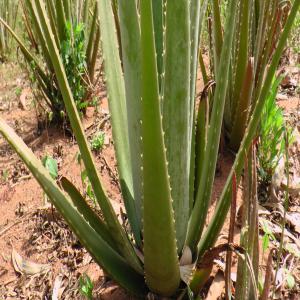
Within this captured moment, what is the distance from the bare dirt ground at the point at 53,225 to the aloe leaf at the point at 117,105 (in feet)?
1.10

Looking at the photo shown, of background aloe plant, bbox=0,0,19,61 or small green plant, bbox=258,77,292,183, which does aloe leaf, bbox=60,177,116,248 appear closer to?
small green plant, bbox=258,77,292,183

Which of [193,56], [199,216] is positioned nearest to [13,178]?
[199,216]

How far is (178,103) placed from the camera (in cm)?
100

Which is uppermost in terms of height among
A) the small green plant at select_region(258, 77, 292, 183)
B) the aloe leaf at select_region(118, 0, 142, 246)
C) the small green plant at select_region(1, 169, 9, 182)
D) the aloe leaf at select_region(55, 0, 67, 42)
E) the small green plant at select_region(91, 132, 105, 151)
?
the aloe leaf at select_region(118, 0, 142, 246)

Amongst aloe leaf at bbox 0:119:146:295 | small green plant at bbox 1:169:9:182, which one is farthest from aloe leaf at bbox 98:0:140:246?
small green plant at bbox 1:169:9:182

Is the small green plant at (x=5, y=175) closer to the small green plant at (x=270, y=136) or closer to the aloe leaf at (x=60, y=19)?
the aloe leaf at (x=60, y=19)

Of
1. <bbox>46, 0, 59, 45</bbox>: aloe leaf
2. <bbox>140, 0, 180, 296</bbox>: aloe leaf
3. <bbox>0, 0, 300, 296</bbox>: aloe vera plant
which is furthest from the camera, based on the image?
<bbox>46, 0, 59, 45</bbox>: aloe leaf

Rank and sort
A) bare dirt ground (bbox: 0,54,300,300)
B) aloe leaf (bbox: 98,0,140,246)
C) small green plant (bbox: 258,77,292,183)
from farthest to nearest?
1. small green plant (bbox: 258,77,292,183)
2. bare dirt ground (bbox: 0,54,300,300)
3. aloe leaf (bbox: 98,0,140,246)

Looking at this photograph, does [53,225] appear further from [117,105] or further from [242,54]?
[242,54]

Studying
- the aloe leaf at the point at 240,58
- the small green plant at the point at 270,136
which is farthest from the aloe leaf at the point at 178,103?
the aloe leaf at the point at 240,58

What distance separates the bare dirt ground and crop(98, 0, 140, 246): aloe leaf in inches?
13.2

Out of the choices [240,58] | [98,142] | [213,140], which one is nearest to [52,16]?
[98,142]

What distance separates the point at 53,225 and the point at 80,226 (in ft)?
2.44

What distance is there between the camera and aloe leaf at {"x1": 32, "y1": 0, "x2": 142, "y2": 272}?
945 mm
